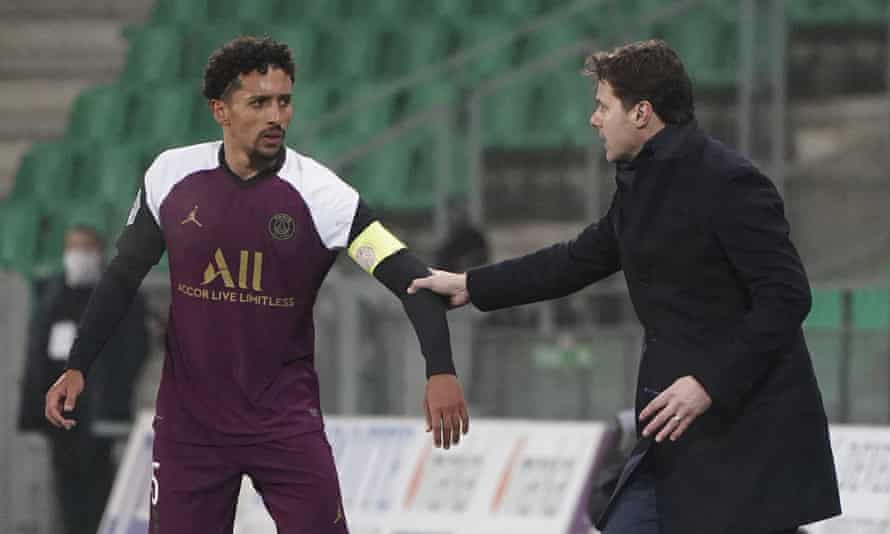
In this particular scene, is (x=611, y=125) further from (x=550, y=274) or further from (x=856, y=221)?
(x=856, y=221)

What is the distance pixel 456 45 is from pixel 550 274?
9.61 meters

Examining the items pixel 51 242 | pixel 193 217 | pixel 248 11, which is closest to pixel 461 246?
pixel 51 242

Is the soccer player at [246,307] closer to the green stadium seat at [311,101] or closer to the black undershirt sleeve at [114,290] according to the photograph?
the black undershirt sleeve at [114,290]

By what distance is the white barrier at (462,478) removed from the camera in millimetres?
9195

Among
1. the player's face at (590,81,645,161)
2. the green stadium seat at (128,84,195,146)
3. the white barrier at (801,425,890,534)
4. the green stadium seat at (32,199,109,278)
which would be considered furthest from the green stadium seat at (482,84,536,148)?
the player's face at (590,81,645,161)

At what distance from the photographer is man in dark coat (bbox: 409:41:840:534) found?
4.86 meters

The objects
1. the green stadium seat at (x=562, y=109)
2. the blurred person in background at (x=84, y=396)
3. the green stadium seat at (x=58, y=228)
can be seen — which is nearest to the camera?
the blurred person in background at (x=84, y=396)

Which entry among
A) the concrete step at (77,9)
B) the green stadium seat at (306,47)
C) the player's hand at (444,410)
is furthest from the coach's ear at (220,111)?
the concrete step at (77,9)

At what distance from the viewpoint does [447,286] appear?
5621 millimetres

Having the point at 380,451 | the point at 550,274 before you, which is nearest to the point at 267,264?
the point at 550,274

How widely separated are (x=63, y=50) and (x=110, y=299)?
1175cm

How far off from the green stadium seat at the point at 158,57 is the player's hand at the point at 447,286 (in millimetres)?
10612

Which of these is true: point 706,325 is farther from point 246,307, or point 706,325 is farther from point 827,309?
point 827,309

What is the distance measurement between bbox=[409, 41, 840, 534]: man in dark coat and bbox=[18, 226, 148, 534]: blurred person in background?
6.04 m
